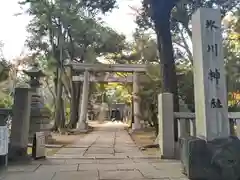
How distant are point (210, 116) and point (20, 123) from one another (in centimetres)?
381

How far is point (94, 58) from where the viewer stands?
1914 centimetres

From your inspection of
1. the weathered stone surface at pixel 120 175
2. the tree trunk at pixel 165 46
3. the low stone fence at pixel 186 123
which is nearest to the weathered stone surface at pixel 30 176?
the weathered stone surface at pixel 120 175

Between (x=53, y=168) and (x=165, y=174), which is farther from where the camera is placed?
(x=53, y=168)

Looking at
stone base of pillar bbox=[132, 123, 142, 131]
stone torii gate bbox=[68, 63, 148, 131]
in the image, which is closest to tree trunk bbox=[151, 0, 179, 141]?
stone torii gate bbox=[68, 63, 148, 131]

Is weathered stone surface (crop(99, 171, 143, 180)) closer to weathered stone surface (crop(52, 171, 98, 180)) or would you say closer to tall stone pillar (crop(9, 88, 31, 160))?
weathered stone surface (crop(52, 171, 98, 180))

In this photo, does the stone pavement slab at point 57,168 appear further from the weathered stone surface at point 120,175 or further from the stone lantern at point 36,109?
the stone lantern at point 36,109

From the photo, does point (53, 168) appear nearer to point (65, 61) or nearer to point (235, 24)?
point (235, 24)

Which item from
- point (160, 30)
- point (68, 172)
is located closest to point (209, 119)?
point (68, 172)

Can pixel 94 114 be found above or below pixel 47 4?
below

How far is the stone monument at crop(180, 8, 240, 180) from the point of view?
419 cm

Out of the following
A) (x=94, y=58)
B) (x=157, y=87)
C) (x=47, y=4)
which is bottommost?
(x=157, y=87)

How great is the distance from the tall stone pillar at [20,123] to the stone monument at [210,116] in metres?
3.30

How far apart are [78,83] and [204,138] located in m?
16.6

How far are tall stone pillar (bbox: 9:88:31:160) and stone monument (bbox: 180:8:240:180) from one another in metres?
3.30
